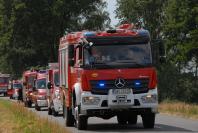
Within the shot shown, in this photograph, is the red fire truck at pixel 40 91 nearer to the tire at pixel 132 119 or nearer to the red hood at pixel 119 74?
the tire at pixel 132 119

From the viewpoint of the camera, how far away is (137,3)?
8175 cm

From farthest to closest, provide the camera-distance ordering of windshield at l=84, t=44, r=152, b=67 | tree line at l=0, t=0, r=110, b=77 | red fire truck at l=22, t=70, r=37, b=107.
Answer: tree line at l=0, t=0, r=110, b=77, red fire truck at l=22, t=70, r=37, b=107, windshield at l=84, t=44, r=152, b=67

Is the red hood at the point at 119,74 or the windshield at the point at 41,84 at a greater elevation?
the red hood at the point at 119,74

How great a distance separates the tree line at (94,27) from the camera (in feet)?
225

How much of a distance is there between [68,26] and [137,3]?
8689 millimetres

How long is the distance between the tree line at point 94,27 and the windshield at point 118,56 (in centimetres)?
4451

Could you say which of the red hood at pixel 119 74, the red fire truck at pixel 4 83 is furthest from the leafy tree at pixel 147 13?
the red hood at pixel 119 74

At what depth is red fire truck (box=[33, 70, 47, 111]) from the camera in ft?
141

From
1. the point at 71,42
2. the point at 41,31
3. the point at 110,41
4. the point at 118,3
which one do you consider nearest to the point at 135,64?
the point at 110,41

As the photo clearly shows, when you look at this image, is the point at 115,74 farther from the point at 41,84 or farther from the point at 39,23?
the point at 39,23

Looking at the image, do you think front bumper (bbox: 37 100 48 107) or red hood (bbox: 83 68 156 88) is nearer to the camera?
red hood (bbox: 83 68 156 88)

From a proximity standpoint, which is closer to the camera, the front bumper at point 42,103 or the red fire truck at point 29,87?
the front bumper at point 42,103

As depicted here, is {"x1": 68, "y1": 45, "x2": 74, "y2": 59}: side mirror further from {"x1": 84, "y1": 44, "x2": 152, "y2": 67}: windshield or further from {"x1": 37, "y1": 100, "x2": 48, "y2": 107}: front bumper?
{"x1": 37, "y1": 100, "x2": 48, "y2": 107}: front bumper

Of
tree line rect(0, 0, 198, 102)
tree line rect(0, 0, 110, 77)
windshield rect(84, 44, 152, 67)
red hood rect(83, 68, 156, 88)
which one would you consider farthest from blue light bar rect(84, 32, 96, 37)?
tree line rect(0, 0, 110, 77)
